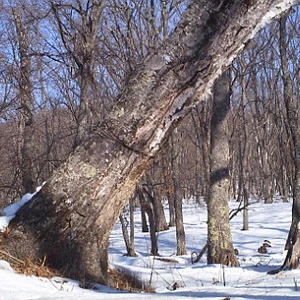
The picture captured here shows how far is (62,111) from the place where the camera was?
1848cm

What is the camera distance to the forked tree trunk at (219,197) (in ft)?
29.5

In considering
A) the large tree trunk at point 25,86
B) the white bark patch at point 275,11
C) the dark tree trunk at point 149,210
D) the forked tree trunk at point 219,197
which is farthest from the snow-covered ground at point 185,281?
the large tree trunk at point 25,86

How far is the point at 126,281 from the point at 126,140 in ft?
5.00

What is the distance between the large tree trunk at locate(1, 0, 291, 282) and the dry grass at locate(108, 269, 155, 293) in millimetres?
429

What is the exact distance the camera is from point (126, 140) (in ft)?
14.4

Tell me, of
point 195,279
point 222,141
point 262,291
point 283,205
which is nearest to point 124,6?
point 222,141

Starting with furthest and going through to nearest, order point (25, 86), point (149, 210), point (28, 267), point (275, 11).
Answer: point (25, 86), point (149, 210), point (275, 11), point (28, 267)

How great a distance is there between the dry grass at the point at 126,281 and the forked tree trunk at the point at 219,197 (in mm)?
3725

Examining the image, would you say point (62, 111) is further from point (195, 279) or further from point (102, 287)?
point (102, 287)

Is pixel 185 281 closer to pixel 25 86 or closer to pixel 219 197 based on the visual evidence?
pixel 219 197

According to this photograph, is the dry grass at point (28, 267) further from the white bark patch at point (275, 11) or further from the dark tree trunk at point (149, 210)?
the dark tree trunk at point (149, 210)

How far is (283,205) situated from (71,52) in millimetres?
20164

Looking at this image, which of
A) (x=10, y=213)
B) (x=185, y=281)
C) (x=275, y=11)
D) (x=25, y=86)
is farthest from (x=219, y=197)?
(x=25, y=86)

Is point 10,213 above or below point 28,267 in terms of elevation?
above
